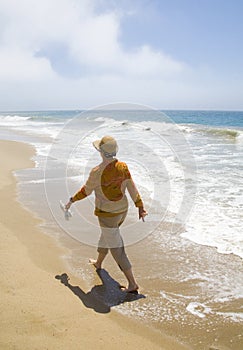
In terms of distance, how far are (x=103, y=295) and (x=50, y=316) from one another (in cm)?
80

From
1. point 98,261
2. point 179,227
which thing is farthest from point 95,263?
point 179,227

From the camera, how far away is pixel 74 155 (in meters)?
15.6

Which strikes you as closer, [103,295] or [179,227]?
[103,295]

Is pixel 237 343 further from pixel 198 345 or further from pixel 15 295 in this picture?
pixel 15 295

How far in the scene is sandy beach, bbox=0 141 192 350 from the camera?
9.36 feet

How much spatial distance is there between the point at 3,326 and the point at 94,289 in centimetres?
121

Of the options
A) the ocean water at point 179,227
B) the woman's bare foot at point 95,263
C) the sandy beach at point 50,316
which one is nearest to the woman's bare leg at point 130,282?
the ocean water at point 179,227

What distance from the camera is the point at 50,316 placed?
314cm

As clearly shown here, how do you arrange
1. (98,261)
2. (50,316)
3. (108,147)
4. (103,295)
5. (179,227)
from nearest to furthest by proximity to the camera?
(50,316)
(108,147)
(103,295)
(98,261)
(179,227)

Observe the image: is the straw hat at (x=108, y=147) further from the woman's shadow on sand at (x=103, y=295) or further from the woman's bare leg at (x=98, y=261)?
the woman's shadow on sand at (x=103, y=295)

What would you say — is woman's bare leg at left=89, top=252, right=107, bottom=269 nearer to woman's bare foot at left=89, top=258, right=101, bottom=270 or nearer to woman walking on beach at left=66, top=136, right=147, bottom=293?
woman's bare foot at left=89, top=258, right=101, bottom=270

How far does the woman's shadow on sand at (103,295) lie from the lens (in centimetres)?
357

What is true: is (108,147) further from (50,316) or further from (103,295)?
(50,316)

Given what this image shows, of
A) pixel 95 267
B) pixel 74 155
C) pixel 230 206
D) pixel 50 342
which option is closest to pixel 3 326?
pixel 50 342
